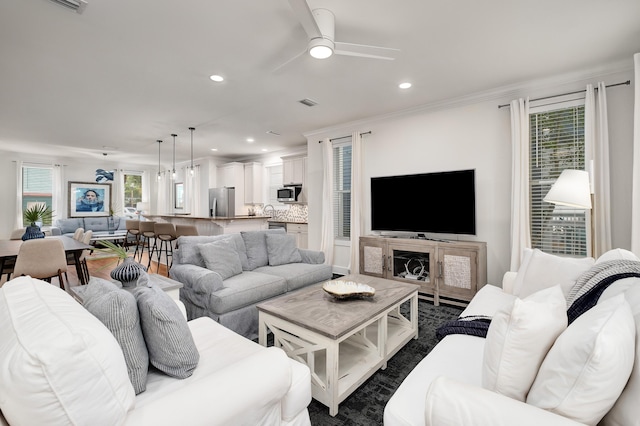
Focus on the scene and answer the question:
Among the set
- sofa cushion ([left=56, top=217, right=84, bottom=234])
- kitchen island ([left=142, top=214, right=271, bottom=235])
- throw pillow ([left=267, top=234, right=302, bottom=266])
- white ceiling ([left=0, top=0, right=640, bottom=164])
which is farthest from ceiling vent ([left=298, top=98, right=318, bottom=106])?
sofa cushion ([left=56, top=217, right=84, bottom=234])

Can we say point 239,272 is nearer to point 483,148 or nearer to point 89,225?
point 483,148

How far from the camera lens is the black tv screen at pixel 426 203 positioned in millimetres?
3953

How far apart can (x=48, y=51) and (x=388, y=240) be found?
434cm

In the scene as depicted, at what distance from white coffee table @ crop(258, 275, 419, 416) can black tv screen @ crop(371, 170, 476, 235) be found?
1.72 metres

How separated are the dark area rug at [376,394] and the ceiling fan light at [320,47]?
247cm

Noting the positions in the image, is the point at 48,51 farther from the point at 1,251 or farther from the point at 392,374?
the point at 392,374

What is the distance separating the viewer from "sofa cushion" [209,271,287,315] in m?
2.62

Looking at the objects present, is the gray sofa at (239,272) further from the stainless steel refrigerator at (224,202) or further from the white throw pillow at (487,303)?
Answer: the stainless steel refrigerator at (224,202)

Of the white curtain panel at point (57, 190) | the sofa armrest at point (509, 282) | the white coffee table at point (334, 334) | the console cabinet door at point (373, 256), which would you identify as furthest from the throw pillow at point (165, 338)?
the white curtain panel at point (57, 190)

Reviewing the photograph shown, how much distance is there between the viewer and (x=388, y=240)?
435cm

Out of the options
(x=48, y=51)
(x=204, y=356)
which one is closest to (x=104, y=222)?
(x=48, y=51)

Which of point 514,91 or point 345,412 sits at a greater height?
point 514,91

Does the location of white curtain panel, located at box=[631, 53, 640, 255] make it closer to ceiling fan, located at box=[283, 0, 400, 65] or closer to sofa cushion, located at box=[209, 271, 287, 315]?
ceiling fan, located at box=[283, 0, 400, 65]

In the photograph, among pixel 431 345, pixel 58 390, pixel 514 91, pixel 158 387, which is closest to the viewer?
pixel 58 390
